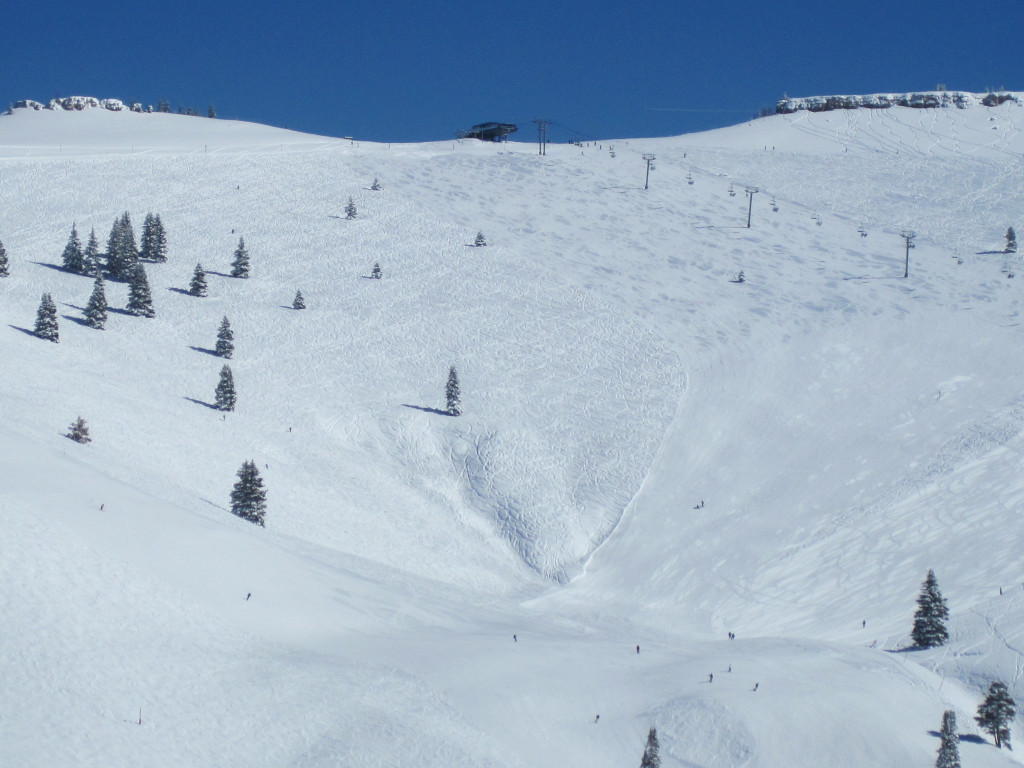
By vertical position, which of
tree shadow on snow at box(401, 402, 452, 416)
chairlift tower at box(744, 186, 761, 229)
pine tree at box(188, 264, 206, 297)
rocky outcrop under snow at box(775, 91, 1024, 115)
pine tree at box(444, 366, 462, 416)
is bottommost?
tree shadow on snow at box(401, 402, 452, 416)

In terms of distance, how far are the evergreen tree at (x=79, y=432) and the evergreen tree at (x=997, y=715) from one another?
35719 mm

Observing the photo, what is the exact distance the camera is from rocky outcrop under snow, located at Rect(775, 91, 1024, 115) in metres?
150

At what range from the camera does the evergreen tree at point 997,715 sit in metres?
30.2

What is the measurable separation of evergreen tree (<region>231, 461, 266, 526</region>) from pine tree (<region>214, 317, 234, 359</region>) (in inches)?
778

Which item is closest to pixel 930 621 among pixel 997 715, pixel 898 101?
pixel 997 715

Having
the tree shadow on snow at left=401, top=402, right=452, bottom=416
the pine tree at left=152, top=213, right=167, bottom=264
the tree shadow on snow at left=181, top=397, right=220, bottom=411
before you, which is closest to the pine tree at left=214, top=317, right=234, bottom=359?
the tree shadow on snow at left=181, top=397, right=220, bottom=411

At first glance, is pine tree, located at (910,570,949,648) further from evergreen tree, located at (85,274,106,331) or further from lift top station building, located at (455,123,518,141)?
lift top station building, located at (455,123,518,141)

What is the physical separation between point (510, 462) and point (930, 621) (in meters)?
23.9

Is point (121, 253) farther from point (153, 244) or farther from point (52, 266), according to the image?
point (52, 266)

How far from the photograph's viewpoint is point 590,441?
5891 cm

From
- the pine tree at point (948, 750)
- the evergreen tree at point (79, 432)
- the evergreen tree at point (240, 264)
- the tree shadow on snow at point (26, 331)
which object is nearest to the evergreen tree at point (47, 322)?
the tree shadow on snow at point (26, 331)

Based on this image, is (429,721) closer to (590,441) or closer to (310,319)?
(590,441)

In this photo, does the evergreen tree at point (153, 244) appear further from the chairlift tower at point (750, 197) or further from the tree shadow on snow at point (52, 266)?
the chairlift tower at point (750, 197)

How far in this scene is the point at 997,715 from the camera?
99.1 ft
